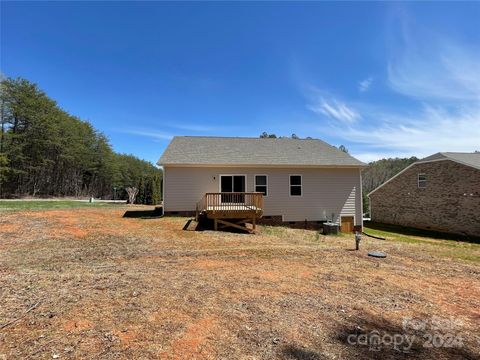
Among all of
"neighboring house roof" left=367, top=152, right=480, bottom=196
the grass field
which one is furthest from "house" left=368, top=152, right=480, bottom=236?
the grass field

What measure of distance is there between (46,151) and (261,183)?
32.6 meters

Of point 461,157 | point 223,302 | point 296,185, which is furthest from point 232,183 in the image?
point 461,157

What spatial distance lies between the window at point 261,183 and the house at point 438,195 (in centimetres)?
1344

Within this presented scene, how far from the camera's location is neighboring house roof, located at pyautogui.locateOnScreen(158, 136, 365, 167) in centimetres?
1495

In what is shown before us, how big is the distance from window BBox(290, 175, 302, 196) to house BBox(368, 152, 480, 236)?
11466 millimetres

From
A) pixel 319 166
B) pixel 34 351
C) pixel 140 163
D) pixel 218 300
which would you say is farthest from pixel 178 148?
pixel 140 163

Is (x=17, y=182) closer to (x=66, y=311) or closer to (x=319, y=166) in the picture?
(x=319, y=166)

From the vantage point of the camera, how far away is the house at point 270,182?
14.6 m

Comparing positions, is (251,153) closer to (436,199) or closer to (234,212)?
(234,212)

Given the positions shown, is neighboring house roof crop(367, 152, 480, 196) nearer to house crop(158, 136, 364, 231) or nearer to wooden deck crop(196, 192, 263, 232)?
house crop(158, 136, 364, 231)

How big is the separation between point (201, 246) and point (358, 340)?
6051mm

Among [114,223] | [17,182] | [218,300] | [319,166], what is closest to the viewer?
[218,300]

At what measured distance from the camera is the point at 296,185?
15555 mm

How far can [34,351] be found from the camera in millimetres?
3004
